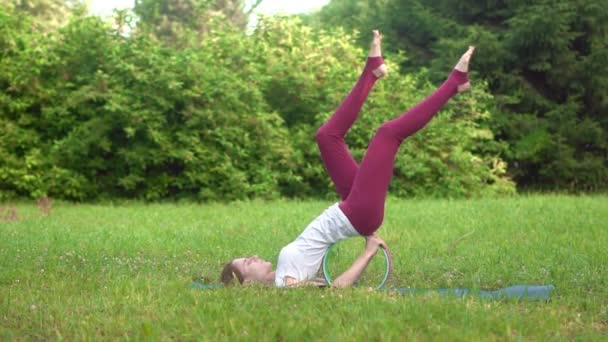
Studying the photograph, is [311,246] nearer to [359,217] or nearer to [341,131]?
[359,217]

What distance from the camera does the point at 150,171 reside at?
14125 millimetres

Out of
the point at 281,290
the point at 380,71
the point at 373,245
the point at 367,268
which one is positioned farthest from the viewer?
the point at 367,268

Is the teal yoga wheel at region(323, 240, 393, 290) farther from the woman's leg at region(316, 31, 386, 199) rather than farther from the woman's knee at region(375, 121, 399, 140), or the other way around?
the woman's knee at region(375, 121, 399, 140)

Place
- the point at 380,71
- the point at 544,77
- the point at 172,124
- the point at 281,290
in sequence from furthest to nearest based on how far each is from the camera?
the point at 544,77
the point at 172,124
the point at 380,71
the point at 281,290

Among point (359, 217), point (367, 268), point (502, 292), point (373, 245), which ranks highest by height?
point (359, 217)

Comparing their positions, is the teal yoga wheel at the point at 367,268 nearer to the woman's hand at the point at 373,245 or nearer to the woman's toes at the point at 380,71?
the woman's hand at the point at 373,245

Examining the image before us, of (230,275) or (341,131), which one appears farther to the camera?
(341,131)

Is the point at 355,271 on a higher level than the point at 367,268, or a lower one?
higher

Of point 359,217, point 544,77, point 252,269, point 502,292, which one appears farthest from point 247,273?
point 544,77

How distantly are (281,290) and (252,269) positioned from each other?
523mm

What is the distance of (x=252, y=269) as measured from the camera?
5.51 meters

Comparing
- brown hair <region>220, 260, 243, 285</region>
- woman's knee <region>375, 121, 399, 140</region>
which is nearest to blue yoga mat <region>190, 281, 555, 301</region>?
brown hair <region>220, 260, 243, 285</region>

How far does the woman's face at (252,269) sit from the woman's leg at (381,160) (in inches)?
28.5

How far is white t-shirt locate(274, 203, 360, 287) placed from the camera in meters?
5.35
